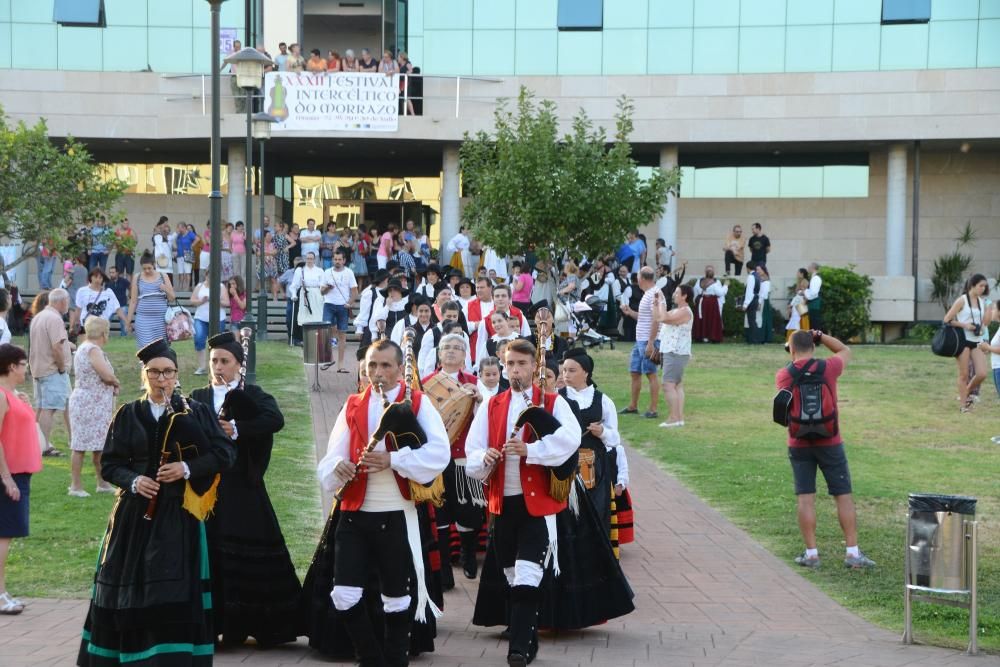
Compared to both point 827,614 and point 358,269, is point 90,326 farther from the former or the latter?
point 358,269

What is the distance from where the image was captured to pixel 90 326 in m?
11.0

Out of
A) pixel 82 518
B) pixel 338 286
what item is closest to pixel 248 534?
pixel 82 518

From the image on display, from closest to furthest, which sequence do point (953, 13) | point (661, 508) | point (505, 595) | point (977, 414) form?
1. point (505, 595)
2. point (661, 508)
3. point (977, 414)
4. point (953, 13)

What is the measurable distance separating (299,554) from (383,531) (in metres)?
3.22

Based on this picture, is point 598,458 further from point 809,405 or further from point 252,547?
point 252,547

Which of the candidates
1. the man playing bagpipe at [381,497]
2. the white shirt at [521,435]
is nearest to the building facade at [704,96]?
the white shirt at [521,435]

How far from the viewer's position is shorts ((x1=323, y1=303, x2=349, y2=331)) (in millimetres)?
21484

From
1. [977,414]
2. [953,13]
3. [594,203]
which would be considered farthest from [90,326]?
[953,13]

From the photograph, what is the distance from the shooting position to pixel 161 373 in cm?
656

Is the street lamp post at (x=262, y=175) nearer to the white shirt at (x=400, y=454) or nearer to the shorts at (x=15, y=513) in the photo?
the shorts at (x=15, y=513)

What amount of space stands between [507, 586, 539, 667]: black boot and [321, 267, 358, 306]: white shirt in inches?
573

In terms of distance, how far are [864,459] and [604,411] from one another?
6237mm

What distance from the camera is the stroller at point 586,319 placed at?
2289 cm

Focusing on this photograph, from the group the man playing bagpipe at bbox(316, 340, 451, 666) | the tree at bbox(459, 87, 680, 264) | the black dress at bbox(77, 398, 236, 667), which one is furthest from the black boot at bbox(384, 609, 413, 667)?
the tree at bbox(459, 87, 680, 264)
